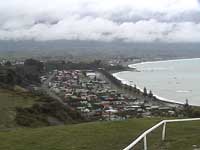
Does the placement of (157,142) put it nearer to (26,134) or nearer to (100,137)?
(100,137)

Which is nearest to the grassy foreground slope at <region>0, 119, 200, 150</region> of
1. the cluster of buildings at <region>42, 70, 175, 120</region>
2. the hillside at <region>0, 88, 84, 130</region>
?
the hillside at <region>0, 88, 84, 130</region>

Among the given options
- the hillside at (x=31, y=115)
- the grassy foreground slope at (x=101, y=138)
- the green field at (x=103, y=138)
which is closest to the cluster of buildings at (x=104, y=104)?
the hillside at (x=31, y=115)

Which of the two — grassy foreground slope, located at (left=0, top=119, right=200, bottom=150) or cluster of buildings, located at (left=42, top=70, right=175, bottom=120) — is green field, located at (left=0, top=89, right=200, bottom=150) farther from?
cluster of buildings, located at (left=42, top=70, right=175, bottom=120)

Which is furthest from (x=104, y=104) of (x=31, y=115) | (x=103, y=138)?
(x=103, y=138)

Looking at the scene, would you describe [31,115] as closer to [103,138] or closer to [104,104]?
[103,138]

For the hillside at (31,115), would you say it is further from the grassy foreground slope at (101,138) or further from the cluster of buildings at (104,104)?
the grassy foreground slope at (101,138)

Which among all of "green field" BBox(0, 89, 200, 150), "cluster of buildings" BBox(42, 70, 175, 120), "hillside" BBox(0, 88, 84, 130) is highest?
"green field" BBox(0, 89, 200, 150)

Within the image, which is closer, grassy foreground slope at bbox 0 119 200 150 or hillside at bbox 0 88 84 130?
grassy foreground slope at bbox 0 119 200 150

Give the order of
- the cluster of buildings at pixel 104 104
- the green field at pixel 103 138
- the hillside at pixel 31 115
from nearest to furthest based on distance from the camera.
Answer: the green field at pixel 103 138
the hillside at pixel 31 115
the cluster of buildings at pixel 104 104
